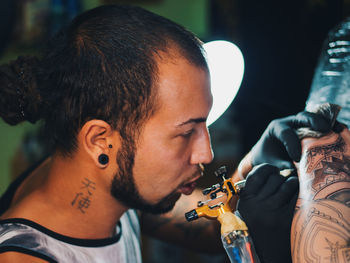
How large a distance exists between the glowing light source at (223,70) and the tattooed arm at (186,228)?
466 millimetres

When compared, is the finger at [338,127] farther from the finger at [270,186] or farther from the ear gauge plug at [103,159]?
the ear gauge plug at [103,159]

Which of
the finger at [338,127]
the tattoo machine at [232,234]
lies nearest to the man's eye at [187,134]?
the tattoo machine at [232,234]

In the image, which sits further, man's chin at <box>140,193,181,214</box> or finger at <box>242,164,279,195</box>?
man's chin at <box>140,193,181,214</box>

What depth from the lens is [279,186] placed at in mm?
971

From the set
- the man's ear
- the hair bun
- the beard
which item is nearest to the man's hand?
the beard

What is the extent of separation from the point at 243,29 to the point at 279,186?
139 cm

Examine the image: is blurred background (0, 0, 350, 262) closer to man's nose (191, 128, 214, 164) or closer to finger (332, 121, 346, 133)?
finger (332, 121, 346, 133)

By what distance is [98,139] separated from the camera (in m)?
1.03

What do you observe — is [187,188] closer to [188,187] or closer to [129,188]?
[188,187]

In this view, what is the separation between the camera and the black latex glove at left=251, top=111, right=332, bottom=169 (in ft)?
3.23

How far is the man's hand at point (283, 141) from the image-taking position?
0.98 m

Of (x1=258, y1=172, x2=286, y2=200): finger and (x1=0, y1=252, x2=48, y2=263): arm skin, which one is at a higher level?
(x1=258, y1=172, x2=286, y2=200): finger

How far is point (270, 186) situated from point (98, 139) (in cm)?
47

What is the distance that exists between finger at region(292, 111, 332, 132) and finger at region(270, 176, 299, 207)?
0.15m
